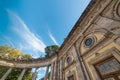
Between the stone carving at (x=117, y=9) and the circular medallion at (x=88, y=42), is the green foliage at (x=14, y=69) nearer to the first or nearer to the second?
the circular medallion at (x=88, y=42)

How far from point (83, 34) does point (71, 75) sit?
480 centimetres

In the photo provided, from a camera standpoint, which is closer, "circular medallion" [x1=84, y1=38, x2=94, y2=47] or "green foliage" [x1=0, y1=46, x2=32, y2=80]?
"circular medallion" [x1=84, y1=38, x2=94, y2=47]

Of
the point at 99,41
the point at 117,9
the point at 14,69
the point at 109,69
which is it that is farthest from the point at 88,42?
the point at 14,69

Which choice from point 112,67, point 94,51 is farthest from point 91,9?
point 112,67

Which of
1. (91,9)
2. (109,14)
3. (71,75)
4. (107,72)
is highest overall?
(91,9)

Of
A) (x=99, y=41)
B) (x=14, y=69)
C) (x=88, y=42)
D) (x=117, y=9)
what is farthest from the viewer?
(x=14, y=69)

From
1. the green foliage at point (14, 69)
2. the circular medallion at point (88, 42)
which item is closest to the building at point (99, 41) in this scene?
the circular medallion at point (88, 42)

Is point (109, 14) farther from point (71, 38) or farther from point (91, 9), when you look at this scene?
point (71, 38)

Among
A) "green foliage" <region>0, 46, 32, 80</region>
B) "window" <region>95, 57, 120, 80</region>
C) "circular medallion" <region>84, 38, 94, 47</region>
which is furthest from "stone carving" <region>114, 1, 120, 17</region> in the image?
"green foliage" <region>0, 46, 32, 80</region>

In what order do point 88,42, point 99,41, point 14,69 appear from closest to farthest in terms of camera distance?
point 99,41, point 88,42, point 14,69

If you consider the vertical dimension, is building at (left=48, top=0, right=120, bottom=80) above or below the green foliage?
below

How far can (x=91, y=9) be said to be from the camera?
8.99 m

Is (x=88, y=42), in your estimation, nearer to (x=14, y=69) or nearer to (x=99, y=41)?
(x=99, y=41)

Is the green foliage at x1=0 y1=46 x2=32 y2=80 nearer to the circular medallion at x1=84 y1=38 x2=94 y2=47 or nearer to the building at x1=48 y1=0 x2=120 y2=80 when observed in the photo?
the building at x1=48 y1=0 x2=120 y2=80
